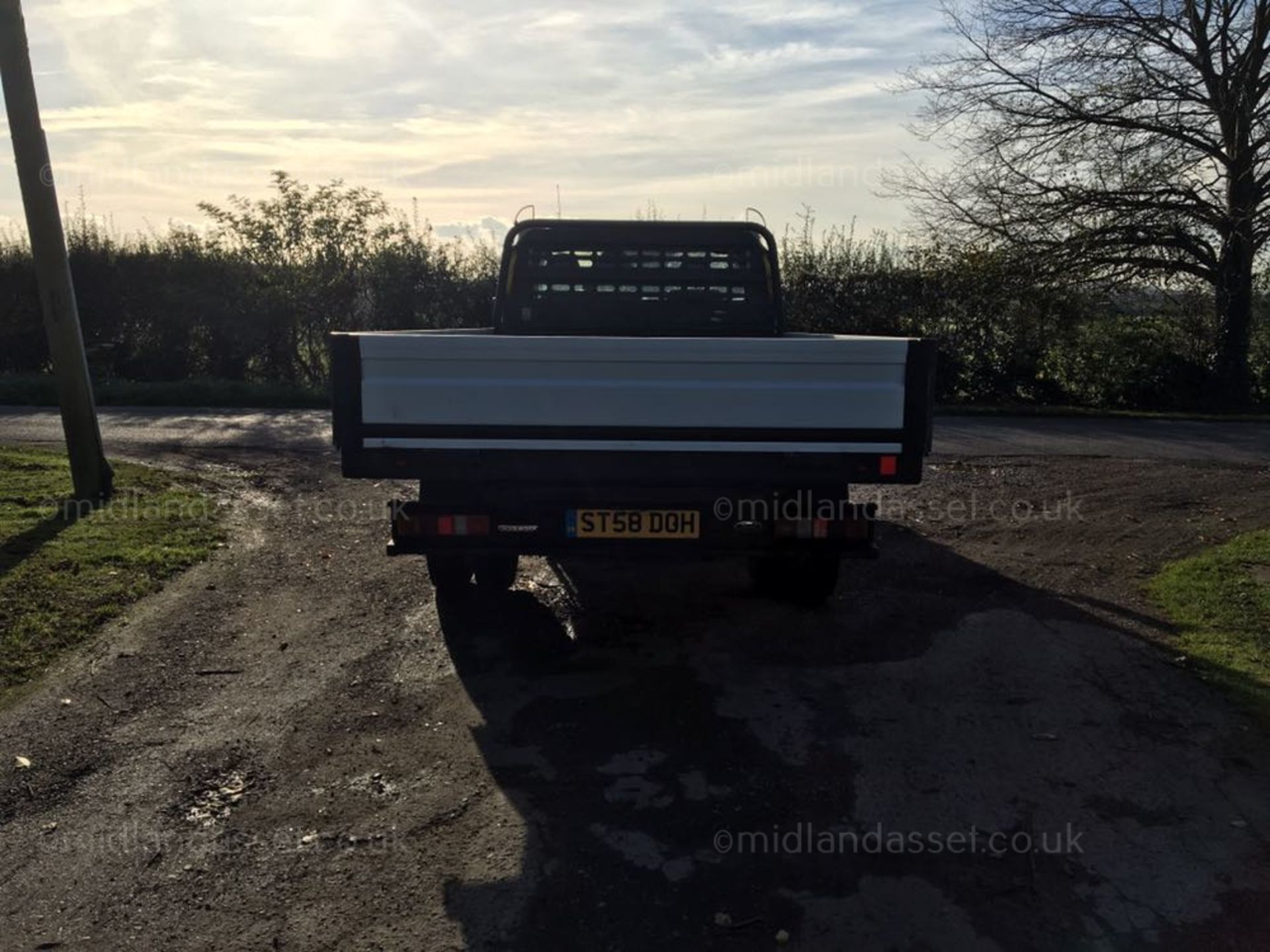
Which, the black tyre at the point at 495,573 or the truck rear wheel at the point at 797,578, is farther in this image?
the black tyre at the point at 495,573

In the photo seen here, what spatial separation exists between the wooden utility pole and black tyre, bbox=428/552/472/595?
4.53 m

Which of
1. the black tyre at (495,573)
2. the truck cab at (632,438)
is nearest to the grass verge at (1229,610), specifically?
the truck cab at (632,438)

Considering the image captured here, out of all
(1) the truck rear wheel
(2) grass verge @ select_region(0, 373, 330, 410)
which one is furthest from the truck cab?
(2) grass verge @ select_region(0, 373, 330, 410)

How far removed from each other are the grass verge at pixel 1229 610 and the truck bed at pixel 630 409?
1946 millimetres

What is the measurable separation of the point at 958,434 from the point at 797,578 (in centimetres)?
920

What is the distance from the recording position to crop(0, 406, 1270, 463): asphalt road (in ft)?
43.7

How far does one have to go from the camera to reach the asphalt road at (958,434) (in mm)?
13305

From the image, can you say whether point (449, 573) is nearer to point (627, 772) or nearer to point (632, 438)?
point (632, 438)

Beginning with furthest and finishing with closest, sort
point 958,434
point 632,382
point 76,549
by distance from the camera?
point 958,434, point 76,549, point 632,382

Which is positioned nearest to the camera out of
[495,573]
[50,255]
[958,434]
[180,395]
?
[495,573]

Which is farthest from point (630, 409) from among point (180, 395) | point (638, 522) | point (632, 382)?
point (180, 395)

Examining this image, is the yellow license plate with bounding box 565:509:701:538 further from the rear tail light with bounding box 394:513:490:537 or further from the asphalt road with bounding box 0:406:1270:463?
the asphalt road with bounding box 0:406:1270:463

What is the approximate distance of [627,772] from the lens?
170 inches

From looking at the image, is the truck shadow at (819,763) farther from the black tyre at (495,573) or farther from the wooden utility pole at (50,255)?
the wooden utility pole at (50,255)
